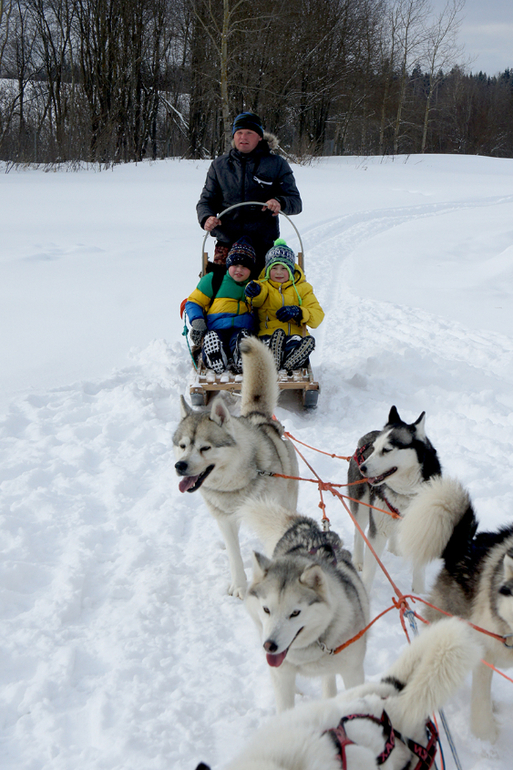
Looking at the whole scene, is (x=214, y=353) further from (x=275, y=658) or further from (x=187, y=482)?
(x=275, y=658)

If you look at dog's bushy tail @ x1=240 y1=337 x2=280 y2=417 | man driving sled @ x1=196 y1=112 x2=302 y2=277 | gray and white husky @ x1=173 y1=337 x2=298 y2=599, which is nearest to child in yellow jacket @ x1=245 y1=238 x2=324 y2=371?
man driving sled @ x1=196 y1=112 x2=302 y2=277

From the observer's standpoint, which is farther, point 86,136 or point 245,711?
point 86,136

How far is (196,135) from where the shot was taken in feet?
67.2

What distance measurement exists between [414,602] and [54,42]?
861 inches

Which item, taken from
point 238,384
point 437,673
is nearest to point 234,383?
point 238,384

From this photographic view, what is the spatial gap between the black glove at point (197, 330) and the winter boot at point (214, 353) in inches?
4.9

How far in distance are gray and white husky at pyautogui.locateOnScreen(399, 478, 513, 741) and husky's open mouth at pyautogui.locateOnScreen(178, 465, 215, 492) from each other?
2.78ft

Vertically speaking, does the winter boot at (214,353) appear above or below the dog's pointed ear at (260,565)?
below

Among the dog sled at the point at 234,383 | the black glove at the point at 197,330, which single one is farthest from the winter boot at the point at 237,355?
the black glove at the point at 197,330

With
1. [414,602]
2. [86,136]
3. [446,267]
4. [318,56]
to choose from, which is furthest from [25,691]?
[318,56]

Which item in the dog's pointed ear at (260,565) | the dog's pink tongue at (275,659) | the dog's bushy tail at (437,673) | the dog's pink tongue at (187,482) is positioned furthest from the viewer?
the dog's pink tongue at (187,482)

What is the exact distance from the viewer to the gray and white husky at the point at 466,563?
5.15ft

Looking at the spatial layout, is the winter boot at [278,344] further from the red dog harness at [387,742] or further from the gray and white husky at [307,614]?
the red dog harness at [387,742]

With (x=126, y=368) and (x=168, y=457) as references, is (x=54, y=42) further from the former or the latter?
(x=168, y=457)
